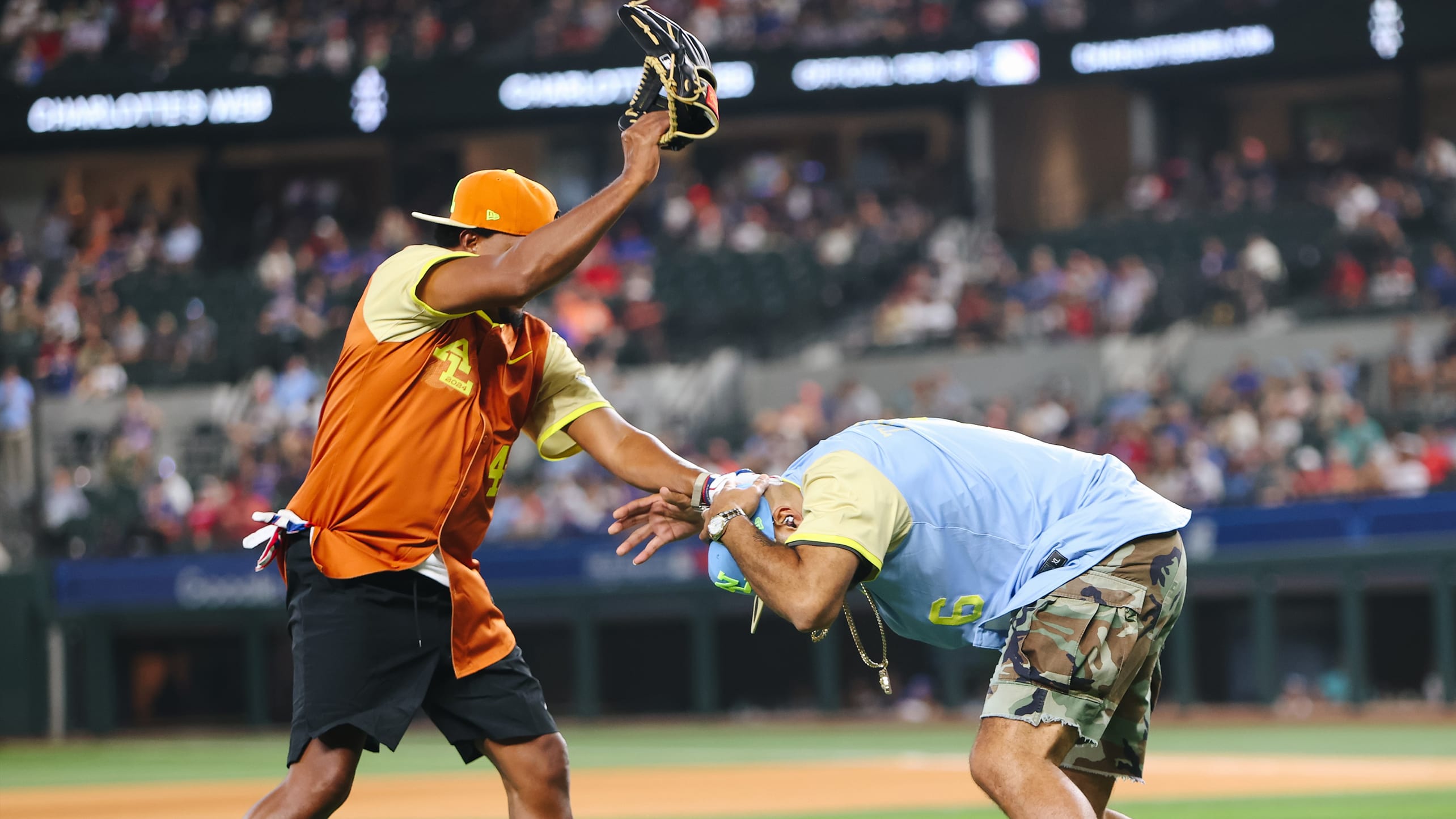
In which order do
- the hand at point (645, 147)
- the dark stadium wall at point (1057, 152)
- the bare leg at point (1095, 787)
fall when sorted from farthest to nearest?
the dark stadium wall at point (1057, 152) < the bare leg at point (1095, 787) < the hand at point (645, 147)

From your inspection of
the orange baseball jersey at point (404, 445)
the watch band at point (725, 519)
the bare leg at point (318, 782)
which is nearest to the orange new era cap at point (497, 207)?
the orange baseball jersey at point (404, 445)

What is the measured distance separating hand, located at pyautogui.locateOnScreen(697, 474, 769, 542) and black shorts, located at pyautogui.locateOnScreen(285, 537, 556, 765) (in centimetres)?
93

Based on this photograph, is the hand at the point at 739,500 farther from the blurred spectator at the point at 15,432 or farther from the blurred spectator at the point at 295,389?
the blurred spectator at the point at 15,432

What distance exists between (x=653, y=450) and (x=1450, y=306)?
15.6m

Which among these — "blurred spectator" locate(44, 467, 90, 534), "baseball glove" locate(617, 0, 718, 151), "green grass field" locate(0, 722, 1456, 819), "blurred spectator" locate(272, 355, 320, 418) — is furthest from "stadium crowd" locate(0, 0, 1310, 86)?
"baseball glove" locate(617, 0, 718, 151)

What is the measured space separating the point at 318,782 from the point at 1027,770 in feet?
6.15

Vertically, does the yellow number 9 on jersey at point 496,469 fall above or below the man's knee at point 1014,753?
above

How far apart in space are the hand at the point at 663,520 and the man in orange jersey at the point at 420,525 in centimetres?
10

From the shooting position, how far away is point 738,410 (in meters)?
21.4

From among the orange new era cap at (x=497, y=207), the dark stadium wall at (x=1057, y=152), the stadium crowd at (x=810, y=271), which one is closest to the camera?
the orange new era cap at (x=497, y=207)

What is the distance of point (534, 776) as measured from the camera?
4809mm

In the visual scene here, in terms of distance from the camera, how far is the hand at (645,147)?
432cm

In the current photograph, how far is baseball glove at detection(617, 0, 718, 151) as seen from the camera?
4.38m

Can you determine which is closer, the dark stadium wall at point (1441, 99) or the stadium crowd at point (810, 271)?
the stadium crowd at point (810, 271)
